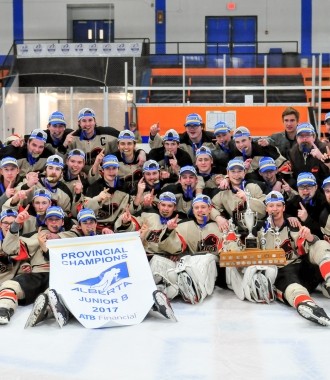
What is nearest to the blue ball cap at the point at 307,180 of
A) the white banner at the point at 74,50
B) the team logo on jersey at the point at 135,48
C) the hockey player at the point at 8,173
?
the hockey player at the point at 8,173

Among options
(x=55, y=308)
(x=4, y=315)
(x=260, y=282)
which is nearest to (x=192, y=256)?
(x=260, y=282)

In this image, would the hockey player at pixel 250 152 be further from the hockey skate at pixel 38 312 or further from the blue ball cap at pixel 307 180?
the hockey skate at pixel 38 312

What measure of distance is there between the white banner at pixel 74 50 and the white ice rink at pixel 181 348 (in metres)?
13.9

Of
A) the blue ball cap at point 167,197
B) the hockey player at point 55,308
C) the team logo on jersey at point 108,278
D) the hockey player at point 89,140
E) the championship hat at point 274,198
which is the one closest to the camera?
the hockey player at point 55,308

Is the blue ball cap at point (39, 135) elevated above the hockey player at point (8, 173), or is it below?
above

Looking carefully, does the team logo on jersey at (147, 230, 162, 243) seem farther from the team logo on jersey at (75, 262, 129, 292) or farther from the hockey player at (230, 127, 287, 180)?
the hockey player at (230, 127, 287, 180)

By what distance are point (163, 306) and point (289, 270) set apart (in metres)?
1.30

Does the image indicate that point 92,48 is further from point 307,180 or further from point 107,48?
point 307,180

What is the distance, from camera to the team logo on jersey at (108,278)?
544 centimetres

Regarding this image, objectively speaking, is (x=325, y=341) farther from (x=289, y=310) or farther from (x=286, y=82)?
(x=286, y=82)

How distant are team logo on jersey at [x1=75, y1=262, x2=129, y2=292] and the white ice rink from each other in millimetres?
360

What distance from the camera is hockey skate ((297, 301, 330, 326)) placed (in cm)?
499

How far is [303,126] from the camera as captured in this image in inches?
284

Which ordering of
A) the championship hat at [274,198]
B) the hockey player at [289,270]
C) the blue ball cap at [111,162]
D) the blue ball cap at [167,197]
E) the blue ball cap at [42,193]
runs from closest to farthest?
the hockey player at [289,270] < the championship hat at [274,198] < the blue ball cap at [42,193] < the blue ball cap at [167,197] < the blue ball cap at [111,162]
